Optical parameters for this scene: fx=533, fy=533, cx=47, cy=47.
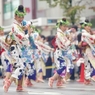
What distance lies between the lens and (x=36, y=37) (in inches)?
643

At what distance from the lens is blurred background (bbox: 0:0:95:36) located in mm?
25547

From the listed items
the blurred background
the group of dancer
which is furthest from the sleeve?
the blurred background

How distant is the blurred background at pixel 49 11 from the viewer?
25547 mm

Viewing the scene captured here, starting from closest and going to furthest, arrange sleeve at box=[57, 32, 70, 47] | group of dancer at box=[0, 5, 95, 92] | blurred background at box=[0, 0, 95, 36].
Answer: group of dancer at box=[0, 5, 95, 92]
sleeve at box=[57, 32, 70, 47]
blurred background at box=[0, 0, 95, 36]

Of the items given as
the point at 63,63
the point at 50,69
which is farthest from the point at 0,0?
the point at 63,63

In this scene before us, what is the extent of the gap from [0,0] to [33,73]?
34.0 m

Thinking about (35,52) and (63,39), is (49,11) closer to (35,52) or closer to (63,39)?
(35,52)

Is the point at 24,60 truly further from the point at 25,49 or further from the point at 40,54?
the point at 40,54

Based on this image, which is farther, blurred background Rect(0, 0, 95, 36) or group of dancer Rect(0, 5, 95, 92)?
blurred background Rect(0, 0, 95, 36)

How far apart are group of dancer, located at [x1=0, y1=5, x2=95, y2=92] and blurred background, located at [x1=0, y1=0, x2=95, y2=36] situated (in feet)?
23.4

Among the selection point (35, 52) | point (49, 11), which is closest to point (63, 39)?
point (35, 52)

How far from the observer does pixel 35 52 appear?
53.7 ft

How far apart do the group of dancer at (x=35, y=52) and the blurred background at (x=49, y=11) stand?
714 cm

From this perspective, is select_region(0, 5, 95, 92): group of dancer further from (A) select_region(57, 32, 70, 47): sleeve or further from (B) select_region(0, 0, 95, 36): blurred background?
(B) select_region(0, 0, 95, 36): blurred background
